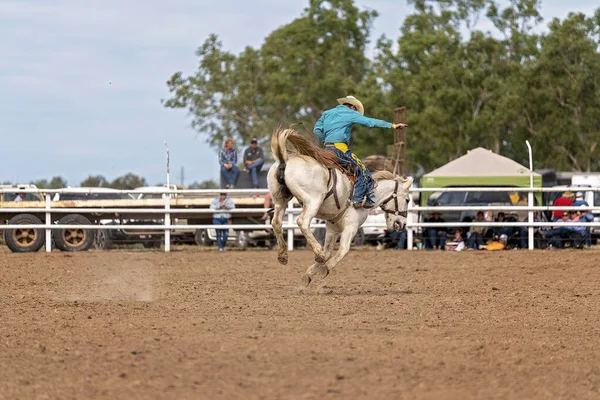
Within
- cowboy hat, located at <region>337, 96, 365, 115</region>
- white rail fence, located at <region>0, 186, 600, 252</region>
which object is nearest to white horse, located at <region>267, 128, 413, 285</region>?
cowboy hat, located at <region>337, 96, 365, 115</region>

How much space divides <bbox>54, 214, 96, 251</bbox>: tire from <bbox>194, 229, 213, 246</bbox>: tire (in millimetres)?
2834

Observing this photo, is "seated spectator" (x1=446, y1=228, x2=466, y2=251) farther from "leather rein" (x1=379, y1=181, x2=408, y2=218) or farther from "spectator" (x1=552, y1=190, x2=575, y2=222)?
"leather rein" (x1=379, y1=181, x2=408, y2=218)

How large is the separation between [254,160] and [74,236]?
453 cm

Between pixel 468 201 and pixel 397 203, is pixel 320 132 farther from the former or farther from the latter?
pixel 468 201

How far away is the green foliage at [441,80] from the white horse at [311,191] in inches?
1452

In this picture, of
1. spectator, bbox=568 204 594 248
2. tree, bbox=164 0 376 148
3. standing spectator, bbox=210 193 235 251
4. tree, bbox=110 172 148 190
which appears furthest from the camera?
tree, bbox=164 0 376 148

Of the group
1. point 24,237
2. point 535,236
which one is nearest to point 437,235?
point 535,236

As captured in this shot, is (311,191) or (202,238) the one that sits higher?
(311,191)

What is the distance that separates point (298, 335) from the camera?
7.34m

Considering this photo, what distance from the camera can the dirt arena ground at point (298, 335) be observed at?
5.59 metres

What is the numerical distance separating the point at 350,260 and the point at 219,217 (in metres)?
4.40

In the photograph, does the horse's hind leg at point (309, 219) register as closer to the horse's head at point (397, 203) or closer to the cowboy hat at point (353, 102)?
the cowboy hat at point (353, 102)

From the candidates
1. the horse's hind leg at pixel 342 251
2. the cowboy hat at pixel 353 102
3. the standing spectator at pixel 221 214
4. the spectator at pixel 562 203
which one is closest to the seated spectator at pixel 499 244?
the spectator at pixel 562 203

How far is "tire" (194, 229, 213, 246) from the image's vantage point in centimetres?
2347
